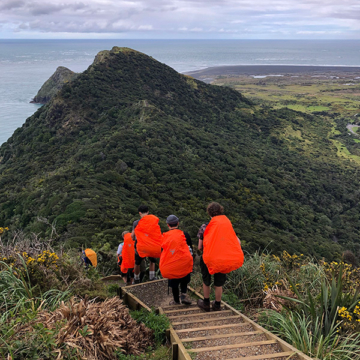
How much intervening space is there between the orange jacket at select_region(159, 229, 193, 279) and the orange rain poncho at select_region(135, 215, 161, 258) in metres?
0.78

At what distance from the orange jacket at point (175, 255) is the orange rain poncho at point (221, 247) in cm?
50

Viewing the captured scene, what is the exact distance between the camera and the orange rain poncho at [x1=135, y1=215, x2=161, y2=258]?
5871 mm

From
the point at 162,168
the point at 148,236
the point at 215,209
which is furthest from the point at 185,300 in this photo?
the point at 162,168

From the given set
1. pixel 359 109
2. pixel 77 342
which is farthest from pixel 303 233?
pixel 359 109

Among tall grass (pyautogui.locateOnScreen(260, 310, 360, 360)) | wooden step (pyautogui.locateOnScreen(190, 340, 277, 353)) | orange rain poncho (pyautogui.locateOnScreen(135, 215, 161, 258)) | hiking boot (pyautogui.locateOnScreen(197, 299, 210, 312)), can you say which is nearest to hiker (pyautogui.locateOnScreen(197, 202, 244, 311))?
hiking boot (pyautogui.locateOnScreen(197, 299, 210, 312))

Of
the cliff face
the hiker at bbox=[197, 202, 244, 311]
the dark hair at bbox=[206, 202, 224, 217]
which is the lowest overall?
the hiker at bbox=[197, 202, 244, 311]

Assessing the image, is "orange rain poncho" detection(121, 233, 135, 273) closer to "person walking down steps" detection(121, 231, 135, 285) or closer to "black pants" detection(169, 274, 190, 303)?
"person walking down steps" detection(121, 231, 135, 285)

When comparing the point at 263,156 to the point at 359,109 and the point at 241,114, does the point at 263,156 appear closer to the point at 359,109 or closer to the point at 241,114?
the point at 241,114

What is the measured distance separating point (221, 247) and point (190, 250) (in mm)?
772

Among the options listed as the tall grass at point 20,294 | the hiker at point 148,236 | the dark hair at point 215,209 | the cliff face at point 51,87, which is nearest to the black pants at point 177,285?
the hiker at point 148,236

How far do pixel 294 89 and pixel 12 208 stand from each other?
11760 centimetres

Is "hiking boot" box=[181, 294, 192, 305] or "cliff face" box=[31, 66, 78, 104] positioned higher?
"cliff face" box=[31, 66, 78, 104]

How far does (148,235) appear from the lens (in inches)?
232

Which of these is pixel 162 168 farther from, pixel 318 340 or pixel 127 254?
pixel 318 340
